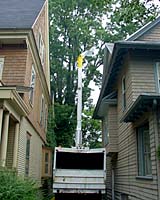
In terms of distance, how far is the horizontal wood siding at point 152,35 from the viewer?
40.2ft

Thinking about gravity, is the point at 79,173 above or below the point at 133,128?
below

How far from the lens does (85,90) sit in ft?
108

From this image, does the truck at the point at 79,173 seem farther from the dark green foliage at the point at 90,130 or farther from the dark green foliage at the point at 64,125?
the dark green foliage at the point at 90,130

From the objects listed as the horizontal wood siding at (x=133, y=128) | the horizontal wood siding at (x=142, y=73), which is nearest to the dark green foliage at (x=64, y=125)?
the horizontal wood siding at (x=133, y=128)

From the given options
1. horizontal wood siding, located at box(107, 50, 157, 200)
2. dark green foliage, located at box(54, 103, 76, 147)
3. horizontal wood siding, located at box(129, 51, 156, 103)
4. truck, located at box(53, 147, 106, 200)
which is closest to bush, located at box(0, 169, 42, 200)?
horizontal wood siding, located at box(107, 50, 157, 200)

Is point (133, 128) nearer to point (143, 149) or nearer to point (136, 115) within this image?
point (143, 149)

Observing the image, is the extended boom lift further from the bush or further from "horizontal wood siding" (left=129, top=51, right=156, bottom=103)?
the bush

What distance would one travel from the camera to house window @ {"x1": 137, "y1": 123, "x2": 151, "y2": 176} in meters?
9.72

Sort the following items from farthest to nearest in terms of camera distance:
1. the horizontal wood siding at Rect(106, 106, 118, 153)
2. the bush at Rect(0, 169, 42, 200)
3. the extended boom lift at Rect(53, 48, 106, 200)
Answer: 1. the horizontal wood siding at Rect(106, 106, 118, 153)
2. the extended boom lift at Rect(53, 48, 106, 200)
3. the bush at Rect(0, 169, 42, 200)

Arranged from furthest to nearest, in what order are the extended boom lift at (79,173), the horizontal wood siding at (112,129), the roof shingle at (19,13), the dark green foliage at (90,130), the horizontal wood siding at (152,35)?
the dark green foliage at (90,130)
the horizontal wood siding at (112,129)
the extended boom lift at (79,173)
the roof shingle at (19,13)
the horizontal wood siding at (152,35)

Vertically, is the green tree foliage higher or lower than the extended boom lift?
higher

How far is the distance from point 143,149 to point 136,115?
1315mm

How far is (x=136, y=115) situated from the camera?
9.67 metres

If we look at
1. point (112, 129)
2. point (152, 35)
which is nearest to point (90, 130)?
point (112, 129)
